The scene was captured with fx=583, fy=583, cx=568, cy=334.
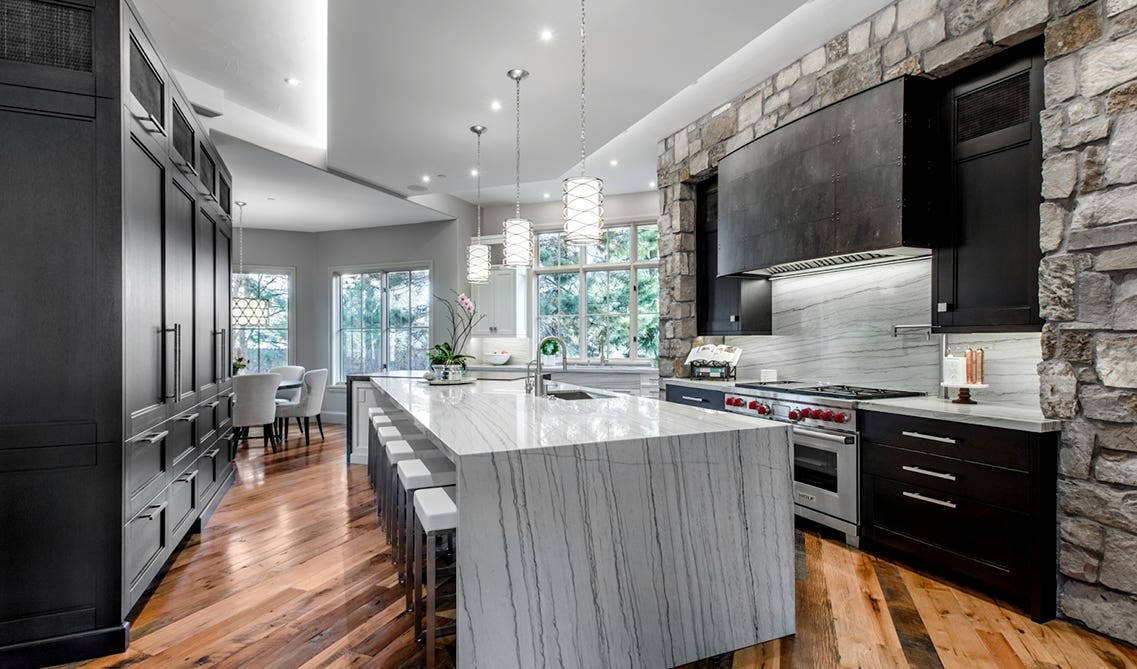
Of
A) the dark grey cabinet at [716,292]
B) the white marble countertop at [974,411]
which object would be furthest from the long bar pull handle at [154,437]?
the dark grey cabinet at [716,292]

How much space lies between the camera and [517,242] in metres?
3.88

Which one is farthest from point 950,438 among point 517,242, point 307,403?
point 307,403

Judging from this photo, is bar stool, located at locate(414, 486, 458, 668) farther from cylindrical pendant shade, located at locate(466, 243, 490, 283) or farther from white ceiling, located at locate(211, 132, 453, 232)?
white ceiling, located at locate(211, 132, 453, 232)

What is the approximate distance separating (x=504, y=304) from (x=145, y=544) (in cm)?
513

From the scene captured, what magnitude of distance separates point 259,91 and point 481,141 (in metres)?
1.67

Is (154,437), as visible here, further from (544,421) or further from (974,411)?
(974,411)

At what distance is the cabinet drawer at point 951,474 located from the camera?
2451mm

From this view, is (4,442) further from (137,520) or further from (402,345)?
(402,345)

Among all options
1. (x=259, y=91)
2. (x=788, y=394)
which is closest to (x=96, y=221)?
(x=259, y=91)

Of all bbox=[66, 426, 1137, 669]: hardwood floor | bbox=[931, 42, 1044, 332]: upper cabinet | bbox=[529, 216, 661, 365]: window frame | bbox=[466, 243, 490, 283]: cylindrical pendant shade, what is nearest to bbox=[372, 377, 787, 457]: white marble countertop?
bbox=[66, 426, 1137, 669]: hardwood floor

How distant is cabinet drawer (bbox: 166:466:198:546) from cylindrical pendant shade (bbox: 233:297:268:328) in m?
4.67

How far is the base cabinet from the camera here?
2.37 m

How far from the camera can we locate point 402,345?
812 centimetres

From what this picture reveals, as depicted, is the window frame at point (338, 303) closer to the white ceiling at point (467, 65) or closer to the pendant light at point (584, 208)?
the white ceiling at point (467, 65)
